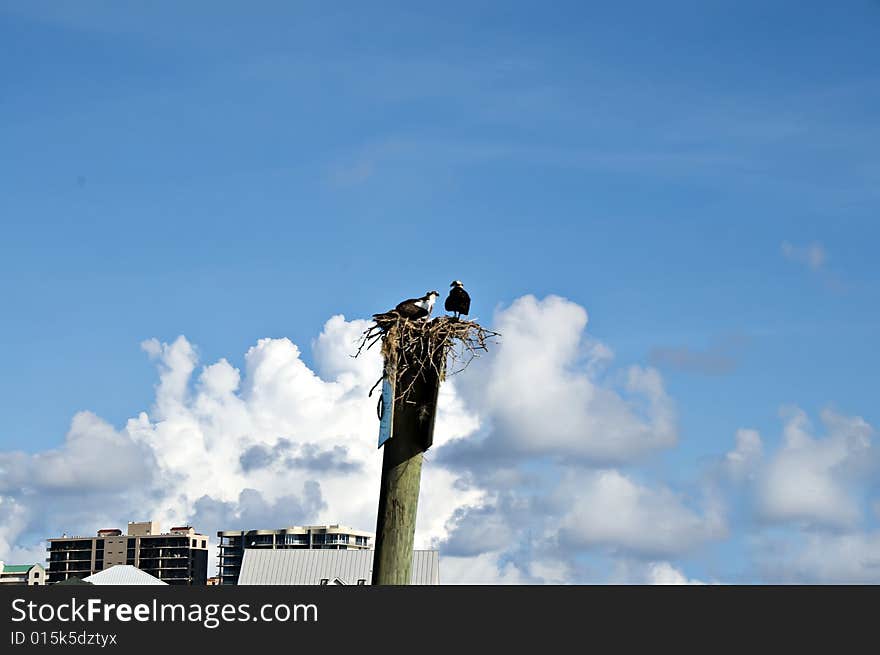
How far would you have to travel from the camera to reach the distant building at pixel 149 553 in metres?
188

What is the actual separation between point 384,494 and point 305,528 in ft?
598

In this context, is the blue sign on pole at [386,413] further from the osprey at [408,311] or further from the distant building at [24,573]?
the distant building at [24,573]

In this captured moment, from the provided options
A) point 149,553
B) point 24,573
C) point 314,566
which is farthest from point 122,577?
point 149,553

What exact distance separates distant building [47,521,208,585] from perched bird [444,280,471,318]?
585 ft

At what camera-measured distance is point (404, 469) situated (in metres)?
9.48

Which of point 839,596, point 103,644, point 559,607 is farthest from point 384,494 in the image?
point 839,596

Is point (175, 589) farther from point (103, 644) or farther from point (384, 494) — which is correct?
point (384, 494)

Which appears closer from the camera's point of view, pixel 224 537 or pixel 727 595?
pixel 727 595

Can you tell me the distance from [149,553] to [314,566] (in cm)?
15905

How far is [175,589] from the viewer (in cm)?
868

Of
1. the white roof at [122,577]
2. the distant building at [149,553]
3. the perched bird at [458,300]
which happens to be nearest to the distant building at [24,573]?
the distant building at [149,553]

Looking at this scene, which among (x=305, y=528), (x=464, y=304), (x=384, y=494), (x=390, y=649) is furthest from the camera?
(x=305, y=528)

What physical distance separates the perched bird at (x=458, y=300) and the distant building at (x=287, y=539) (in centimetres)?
16795

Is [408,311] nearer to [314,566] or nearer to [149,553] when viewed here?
[314,566]
